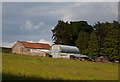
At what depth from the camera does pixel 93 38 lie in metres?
67.1

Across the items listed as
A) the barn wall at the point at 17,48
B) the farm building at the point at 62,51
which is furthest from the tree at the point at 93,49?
the barn wall at the point at 17,48

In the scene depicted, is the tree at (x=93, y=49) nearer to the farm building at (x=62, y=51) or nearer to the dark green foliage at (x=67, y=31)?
the farm building at (x=62, y=51)

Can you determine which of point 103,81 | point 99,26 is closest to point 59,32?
point 99,26

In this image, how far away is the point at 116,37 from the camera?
201ft

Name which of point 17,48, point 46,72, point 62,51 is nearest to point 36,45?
point 17,48

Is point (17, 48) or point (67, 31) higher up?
point (67, 31)

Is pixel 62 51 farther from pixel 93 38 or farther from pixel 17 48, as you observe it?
pixel 17 48

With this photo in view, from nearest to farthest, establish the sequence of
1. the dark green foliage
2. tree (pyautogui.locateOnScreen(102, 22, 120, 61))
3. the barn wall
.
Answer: tree (pyautogui.locateOnScreen(102, 22, 120, 61)) < the barn wall < the dark green foliage

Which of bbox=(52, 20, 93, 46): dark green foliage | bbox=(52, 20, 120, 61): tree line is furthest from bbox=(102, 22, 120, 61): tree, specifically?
bbox=(52, 20, 93, 46): dark green foliage

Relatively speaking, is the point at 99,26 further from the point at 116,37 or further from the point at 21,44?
the point at 21,44

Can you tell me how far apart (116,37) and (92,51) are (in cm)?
857

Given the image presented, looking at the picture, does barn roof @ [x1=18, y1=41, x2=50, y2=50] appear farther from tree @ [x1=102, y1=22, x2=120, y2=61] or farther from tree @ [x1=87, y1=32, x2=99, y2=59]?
tree @ [x1=102, y1=22, x2=120, y2=61]

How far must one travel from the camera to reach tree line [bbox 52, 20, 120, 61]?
200 ft

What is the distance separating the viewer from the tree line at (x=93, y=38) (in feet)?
200
